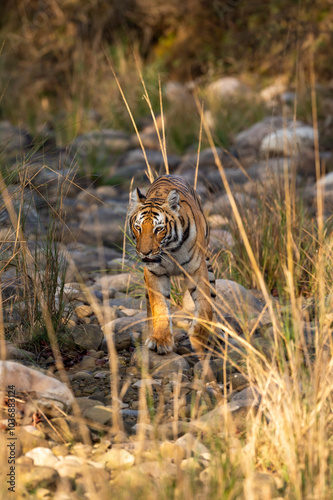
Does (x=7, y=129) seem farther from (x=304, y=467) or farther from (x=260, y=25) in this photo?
(x=304, y=467)

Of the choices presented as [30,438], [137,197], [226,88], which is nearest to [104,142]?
[226,88]

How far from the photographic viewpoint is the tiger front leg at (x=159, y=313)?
4.01 metres

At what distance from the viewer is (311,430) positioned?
2.59 meters

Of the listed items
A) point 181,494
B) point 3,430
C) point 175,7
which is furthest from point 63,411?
point 175,7

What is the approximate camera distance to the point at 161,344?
400 centimetres

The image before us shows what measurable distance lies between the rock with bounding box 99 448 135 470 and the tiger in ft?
3.98

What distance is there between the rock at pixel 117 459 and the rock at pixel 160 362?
39.5 inches

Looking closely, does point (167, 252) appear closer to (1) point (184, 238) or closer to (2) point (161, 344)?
(1) point (184, 238)

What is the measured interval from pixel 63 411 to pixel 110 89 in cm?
1047

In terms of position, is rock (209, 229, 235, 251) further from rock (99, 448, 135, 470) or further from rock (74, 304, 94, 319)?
rock (99, 448, 135, 470)

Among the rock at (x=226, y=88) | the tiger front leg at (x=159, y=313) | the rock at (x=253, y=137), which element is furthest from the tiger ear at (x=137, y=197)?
the rock at (x=226, y=88)

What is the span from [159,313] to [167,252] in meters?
0.37

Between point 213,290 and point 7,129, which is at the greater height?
point 7,129

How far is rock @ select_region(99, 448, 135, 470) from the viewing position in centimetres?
275
